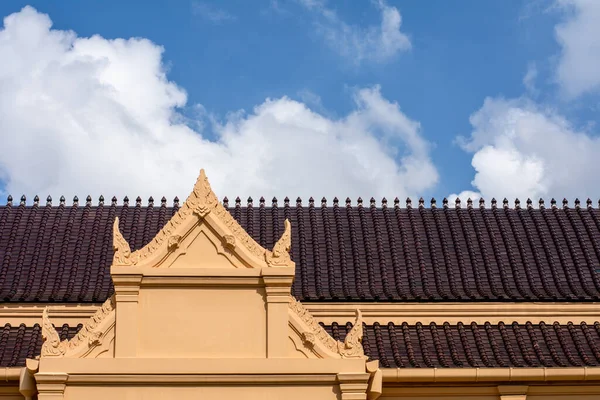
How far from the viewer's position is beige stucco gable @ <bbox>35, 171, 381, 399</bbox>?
1891 centimetres

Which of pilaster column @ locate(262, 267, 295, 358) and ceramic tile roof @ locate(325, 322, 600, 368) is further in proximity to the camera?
ceramic tile roof @ locate(325, 322, 600, 368)

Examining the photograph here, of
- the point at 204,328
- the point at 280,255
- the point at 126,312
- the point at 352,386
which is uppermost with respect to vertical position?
the point at 280,255

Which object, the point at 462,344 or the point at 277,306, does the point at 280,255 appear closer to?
the point at 277,306

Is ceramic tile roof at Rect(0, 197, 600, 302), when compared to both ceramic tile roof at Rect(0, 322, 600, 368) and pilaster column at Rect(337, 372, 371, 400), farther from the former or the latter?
pilaster column at Rect(337, 372, 371, 400)

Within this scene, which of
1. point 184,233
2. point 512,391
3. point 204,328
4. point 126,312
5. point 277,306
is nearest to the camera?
point 126,312

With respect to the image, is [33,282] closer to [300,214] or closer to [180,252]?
[180,252]

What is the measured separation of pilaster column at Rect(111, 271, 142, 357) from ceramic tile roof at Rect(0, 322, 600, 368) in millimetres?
2307

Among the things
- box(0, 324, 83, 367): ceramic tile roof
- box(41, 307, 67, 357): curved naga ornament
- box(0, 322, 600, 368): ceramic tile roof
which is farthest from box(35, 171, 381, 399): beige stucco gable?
box(0, 324, 83, 367): ceramic tile roof

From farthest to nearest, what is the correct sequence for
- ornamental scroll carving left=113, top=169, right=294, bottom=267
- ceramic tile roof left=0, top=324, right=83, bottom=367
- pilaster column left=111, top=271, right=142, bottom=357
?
ceramic tile roof left=0, top=324, right=83, bottom=367
ornamental scroll carving left=113, top=169, right=294, bottom=267
pilaster column left=111, top=271, right=142, bottom=357

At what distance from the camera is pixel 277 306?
64.0 feet

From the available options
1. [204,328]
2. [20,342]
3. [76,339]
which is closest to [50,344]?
[76,339]

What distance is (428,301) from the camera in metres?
22.6

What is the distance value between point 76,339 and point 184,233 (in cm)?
296

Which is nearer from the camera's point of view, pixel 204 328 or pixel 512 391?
pixel 204 328
